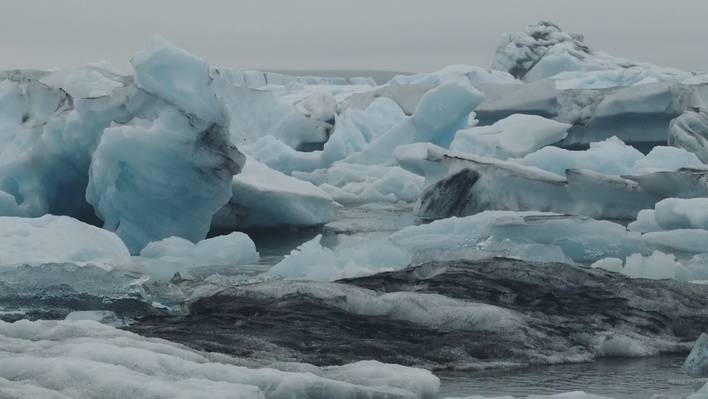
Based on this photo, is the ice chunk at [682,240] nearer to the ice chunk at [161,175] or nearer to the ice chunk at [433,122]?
the ice chunk at [161,175]

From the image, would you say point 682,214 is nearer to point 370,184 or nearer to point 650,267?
point 650,267

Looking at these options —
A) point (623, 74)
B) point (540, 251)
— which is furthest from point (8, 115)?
point (623, 74)

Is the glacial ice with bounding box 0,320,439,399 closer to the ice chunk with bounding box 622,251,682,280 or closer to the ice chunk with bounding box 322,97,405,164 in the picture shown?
the ice chunk with bounding box 622,251,682,280

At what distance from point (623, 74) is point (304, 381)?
2736cm

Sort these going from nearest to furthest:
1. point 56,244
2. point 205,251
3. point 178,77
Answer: point 56,244
point 205,251
point 178,77

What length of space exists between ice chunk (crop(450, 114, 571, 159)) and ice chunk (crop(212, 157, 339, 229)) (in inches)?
219

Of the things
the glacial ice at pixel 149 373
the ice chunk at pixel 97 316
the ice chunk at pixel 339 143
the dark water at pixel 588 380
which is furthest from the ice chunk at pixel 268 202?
the glacial ice at pixel 149 373

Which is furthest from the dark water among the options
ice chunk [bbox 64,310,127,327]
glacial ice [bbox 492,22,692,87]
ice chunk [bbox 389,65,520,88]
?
glacial ice [bbox 492,22,692,87]

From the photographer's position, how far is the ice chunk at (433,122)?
1884 centimetres

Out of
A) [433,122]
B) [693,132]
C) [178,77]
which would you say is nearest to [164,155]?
[178,77]

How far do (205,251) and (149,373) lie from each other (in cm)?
617

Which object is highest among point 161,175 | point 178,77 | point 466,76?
point 178,77

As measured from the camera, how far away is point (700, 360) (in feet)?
17.8

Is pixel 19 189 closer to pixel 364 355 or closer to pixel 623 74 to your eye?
pixel 364 355
